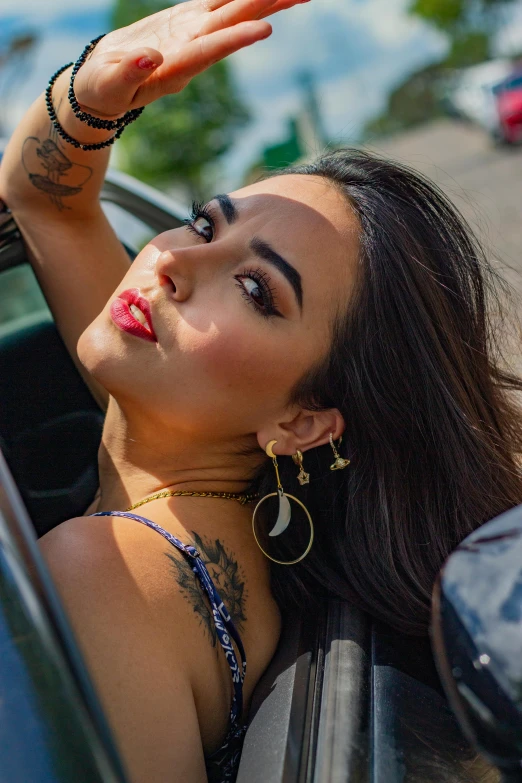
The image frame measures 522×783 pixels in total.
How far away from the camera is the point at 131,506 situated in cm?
205

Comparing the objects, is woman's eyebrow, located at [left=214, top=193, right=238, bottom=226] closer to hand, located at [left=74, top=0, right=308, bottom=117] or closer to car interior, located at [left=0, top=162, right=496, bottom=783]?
A: hand, located at [left=74, top=0, right=308, bottom=117]

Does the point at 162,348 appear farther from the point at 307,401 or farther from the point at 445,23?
the point at 445,23

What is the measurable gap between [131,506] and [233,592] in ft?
1.23

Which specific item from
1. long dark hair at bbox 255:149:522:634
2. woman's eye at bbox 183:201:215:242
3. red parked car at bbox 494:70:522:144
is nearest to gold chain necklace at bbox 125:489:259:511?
long dark hair at bbox 255:149:522:634

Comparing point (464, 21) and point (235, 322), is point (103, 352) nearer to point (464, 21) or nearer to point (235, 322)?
point (235, 322)

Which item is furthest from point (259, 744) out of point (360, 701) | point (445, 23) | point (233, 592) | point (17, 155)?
point (445, 23)

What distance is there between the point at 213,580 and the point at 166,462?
39cm

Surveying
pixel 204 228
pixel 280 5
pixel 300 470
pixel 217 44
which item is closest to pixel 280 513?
pixel 300 470

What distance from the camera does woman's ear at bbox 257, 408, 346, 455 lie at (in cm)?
204

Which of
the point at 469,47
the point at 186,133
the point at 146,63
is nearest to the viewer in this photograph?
the point at 146,63

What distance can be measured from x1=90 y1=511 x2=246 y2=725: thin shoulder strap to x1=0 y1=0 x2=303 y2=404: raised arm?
2.80ft

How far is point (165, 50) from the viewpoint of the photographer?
6.63 feet

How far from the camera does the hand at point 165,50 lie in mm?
1845

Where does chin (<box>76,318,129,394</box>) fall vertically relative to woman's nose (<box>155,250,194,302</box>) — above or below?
below
